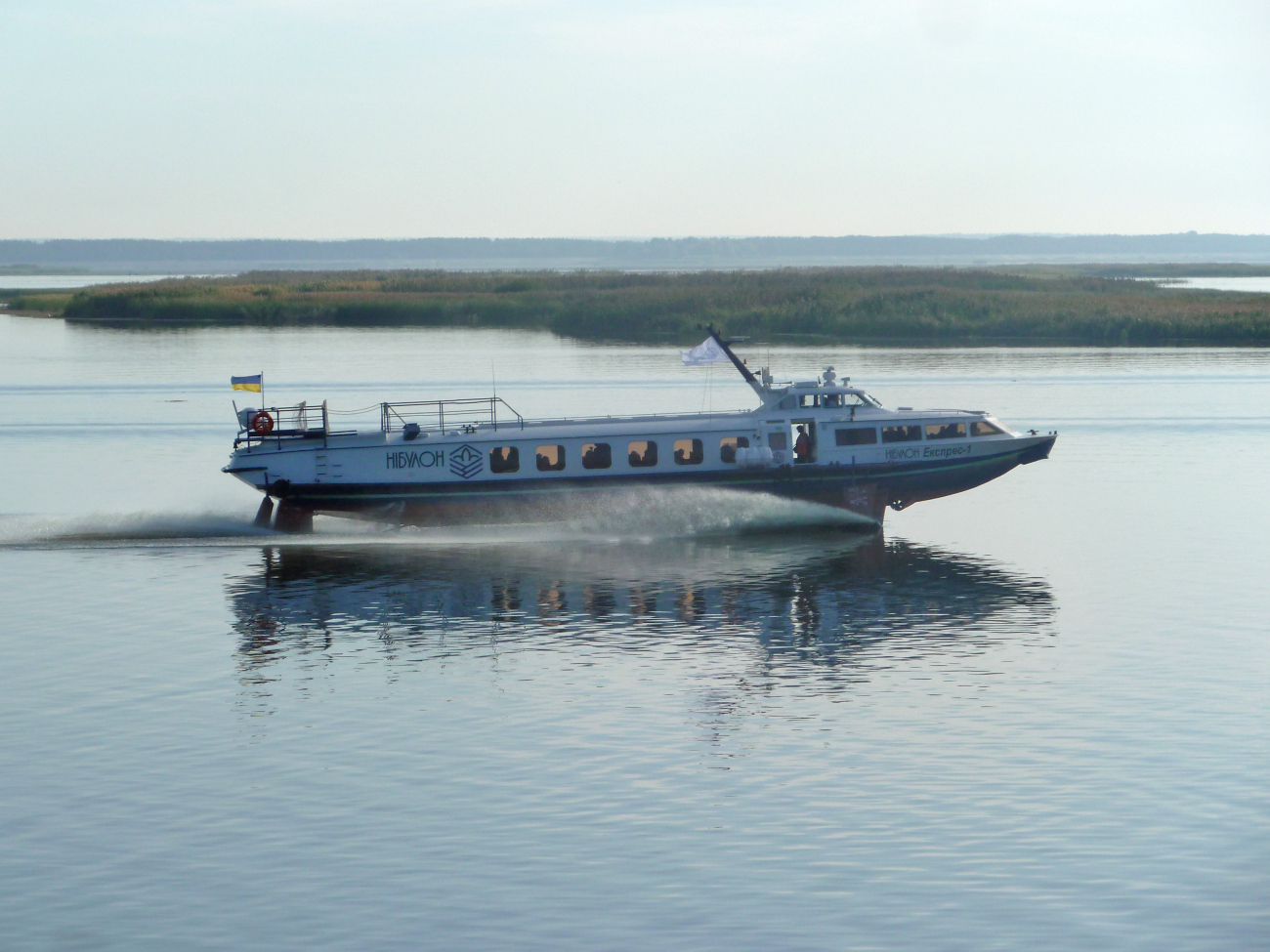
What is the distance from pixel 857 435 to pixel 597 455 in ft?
21.4

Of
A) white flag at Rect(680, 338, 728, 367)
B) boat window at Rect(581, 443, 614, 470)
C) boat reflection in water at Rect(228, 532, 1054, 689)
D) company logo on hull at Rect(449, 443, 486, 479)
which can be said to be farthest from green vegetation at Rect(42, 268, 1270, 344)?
boat reflection in water at Rect(228, 532, 1054, 689)

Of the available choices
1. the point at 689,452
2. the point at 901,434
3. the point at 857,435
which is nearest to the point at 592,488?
the point at 689,452

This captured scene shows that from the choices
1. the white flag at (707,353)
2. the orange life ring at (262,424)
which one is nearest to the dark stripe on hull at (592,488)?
the orange life ring at (262,424)

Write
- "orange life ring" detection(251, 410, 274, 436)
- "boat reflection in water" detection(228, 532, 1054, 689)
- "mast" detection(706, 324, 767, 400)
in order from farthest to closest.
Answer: "mast" detection(706, 324, 767, 400) → "orange life ring" detection(251, 410, 274, 436) → "boat reflection in water" detection(228, 532, 1054, 689)

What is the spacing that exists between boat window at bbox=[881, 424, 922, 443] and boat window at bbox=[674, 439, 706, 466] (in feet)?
15.0

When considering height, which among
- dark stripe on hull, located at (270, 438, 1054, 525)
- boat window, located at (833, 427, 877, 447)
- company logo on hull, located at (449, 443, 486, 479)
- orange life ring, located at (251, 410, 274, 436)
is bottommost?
dark stripe on hull, located at (270, 438, 1054, 525)

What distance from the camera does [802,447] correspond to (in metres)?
38.5

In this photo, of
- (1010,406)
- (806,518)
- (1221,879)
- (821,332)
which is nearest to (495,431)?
(806,518)

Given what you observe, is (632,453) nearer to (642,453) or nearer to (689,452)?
(642,453)

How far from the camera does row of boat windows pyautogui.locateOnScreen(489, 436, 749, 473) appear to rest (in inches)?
1495

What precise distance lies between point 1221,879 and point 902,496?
72.5 ft

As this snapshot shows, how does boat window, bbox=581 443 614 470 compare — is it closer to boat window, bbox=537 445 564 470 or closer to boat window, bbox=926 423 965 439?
boat window, bbox=537 445 564 470

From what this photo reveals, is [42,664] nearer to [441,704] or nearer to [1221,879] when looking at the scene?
[441,704]

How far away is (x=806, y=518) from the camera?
129ft
